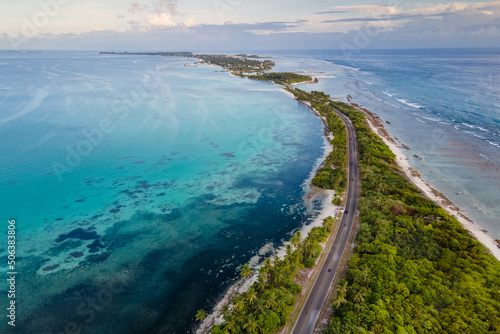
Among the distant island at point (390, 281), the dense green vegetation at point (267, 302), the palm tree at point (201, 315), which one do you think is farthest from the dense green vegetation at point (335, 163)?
the palm tree at point (201, 315)

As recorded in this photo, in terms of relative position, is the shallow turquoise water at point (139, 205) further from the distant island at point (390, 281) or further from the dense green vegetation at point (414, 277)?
the dense green vegetation at point (414, 277)

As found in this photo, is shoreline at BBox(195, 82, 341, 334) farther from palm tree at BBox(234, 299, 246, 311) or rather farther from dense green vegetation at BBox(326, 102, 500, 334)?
dense green vegetation at BBox(326, 102, 500, 334)

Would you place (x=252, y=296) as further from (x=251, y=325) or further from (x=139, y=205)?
(x=139, y=205)

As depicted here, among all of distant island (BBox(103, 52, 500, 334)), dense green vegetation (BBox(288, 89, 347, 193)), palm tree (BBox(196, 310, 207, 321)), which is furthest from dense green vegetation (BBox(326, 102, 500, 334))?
palm tree (BBox(196, 310, 207, 321))

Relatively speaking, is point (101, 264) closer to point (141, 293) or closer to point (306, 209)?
point (141, 293)

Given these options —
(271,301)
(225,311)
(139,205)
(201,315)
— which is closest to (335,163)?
(271,301)

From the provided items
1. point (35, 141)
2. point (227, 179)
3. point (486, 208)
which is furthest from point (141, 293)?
point (35, 141)
